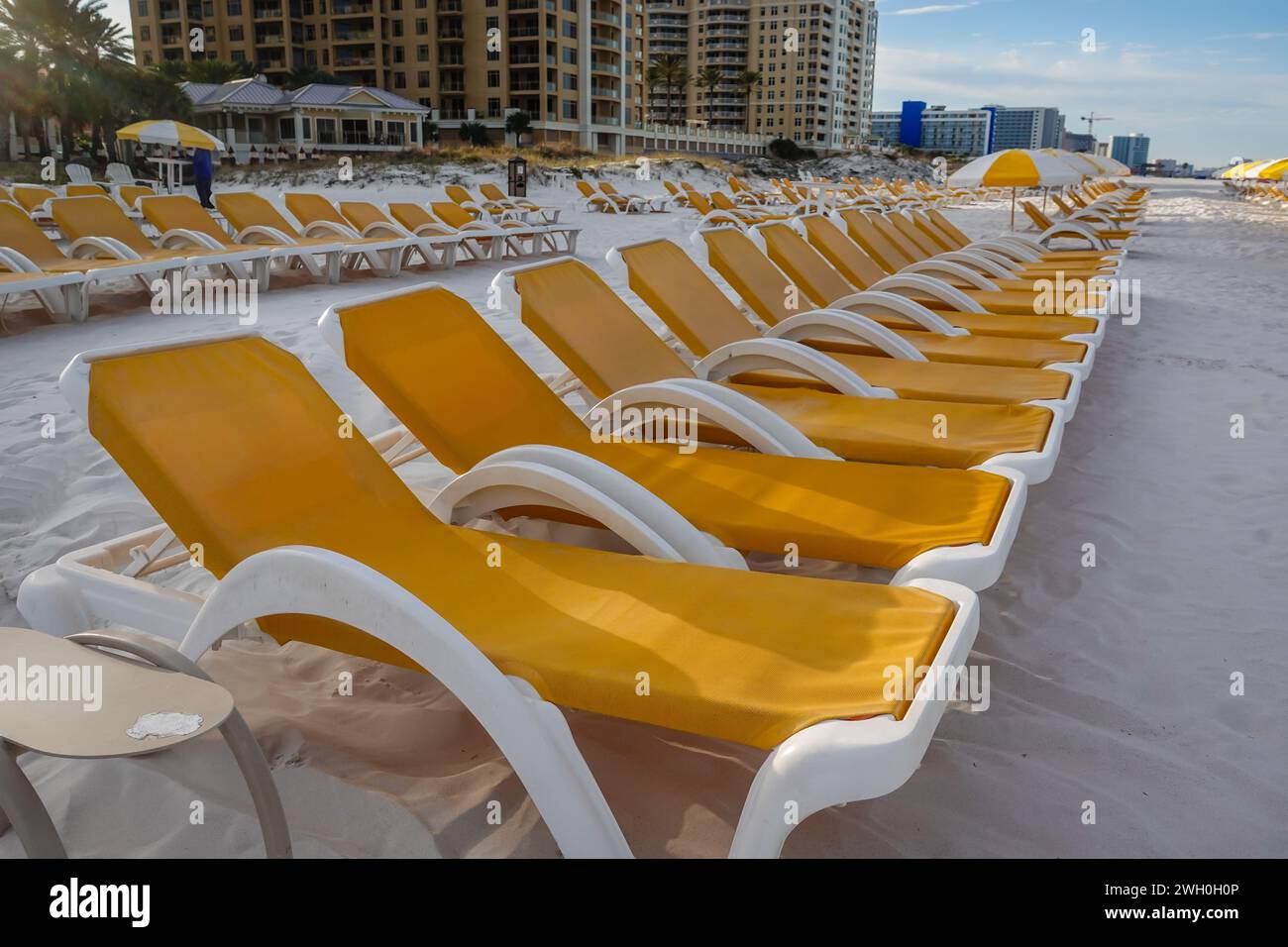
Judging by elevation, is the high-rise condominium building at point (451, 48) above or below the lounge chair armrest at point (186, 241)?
above

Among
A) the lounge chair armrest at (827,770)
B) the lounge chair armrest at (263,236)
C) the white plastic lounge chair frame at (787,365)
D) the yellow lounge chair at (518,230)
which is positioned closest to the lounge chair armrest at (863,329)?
the white plastic lounge chair frame at (787,365)

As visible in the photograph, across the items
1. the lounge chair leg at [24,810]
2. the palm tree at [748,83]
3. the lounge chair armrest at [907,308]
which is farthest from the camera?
the palm tree at [748,83]

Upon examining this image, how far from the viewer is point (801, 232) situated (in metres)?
6.18

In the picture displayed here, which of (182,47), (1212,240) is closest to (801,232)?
(1212,240)

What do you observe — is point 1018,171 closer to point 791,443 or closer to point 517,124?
point 791,443

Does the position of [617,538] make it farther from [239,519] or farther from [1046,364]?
[1046,364]

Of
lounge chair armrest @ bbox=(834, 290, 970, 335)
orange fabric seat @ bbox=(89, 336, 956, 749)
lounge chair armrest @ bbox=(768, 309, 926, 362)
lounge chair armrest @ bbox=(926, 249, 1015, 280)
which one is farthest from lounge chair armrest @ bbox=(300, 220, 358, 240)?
orange fabric seat @ bbox=(89, 336, 956, 749)

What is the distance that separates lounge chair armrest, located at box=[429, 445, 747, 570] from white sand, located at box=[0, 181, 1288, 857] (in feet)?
1.36

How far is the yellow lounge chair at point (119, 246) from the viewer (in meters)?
7.25

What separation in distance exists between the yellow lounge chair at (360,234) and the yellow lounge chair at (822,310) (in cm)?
444

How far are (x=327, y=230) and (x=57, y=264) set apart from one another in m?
2.76

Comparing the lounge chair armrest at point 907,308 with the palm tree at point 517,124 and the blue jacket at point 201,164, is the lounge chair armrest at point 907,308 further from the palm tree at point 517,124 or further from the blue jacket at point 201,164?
the palm tree at point 517,124

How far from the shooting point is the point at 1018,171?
36.2ft
